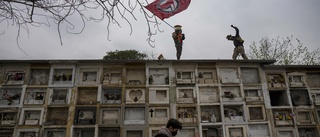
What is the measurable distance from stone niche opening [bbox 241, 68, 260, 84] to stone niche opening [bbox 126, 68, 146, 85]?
13.5 ft

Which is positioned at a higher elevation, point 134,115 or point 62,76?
point 62,76

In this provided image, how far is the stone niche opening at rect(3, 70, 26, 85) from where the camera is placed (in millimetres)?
9062

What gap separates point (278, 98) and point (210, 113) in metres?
3.13

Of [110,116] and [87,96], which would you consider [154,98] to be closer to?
[110,116]

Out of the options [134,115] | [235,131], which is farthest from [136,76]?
[235,131]

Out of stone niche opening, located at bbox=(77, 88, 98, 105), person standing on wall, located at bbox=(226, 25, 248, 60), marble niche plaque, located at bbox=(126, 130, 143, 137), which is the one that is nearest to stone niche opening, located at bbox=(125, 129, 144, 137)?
marble niche plaque, located at bbox=(126, 130, 143, 137)

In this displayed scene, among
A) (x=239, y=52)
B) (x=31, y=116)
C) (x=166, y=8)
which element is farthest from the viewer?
(x=239, y=52)

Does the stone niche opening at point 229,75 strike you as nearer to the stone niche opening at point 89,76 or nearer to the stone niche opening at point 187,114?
the stone niche opening at point 187,114

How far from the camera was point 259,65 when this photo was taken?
386 inches

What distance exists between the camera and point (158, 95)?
365 inches

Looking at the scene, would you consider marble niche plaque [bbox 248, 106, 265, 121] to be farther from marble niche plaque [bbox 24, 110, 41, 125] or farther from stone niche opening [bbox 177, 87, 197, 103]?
marble niche plaque [bbox 24, 110, 41, 125]

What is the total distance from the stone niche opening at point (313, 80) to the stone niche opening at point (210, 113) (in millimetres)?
4125

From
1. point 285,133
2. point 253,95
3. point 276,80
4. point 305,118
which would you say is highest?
point 276,80

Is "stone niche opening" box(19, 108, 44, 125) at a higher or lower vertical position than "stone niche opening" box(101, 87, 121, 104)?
lower
